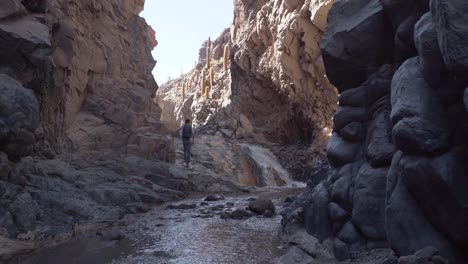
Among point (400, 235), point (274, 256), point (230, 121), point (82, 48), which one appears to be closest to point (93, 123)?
point (82, 48)

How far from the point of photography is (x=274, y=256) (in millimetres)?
7598

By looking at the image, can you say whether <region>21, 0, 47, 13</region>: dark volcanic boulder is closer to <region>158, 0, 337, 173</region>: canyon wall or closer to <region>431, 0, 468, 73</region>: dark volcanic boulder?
<region>431, 0, 468, 73</region>: dark volcanic boulder

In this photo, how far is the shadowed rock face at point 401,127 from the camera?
445cm

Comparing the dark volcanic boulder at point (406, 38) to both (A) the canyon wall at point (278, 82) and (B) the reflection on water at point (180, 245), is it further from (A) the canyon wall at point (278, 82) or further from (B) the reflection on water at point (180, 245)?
(A) the canyon wall at point (278, 82)

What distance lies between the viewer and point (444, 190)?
14.7 ft

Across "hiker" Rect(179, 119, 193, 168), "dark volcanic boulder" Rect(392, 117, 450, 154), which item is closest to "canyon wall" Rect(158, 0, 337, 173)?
"hiker" Rect(179, 119, 193, 168)

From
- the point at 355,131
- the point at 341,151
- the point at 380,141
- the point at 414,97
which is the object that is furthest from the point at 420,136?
the point at 341,151

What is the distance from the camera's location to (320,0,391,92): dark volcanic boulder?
23.7 ft

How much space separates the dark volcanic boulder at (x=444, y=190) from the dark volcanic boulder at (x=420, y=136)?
0.38 feet

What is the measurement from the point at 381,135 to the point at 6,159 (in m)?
8.52

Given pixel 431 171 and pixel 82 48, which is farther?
pixel 82 48

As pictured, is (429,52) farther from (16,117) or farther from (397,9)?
(16,117)

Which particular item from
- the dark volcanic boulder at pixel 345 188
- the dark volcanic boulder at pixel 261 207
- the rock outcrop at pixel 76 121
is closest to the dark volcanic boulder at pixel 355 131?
the dark volcanic boulder at pixel 345 188

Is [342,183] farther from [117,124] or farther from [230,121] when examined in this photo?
[230,121]
